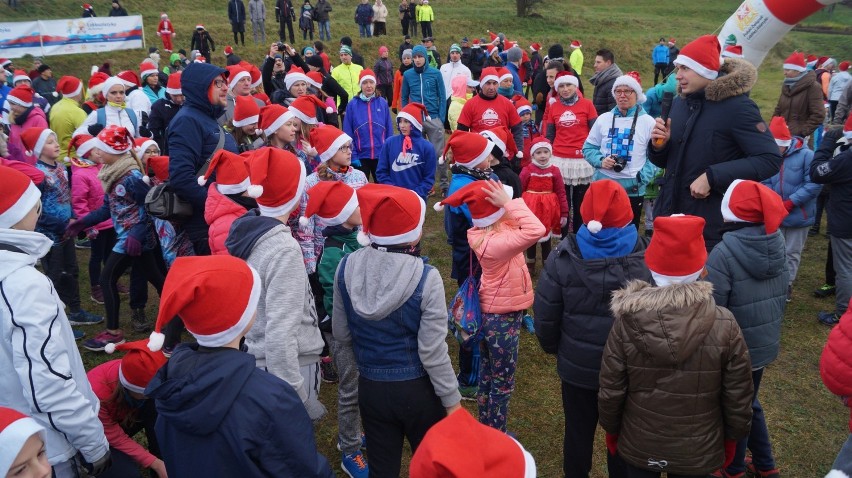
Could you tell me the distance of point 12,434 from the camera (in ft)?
6.54

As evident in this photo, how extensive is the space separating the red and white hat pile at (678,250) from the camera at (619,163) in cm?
350

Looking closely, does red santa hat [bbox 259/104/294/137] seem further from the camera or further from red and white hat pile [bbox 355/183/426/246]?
the camera

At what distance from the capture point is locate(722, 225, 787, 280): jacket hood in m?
3.34

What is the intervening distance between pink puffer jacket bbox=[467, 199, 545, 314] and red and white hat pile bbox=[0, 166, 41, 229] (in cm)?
248

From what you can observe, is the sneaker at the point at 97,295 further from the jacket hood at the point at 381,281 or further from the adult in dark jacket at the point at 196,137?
the jacket hood at the point at 381,281

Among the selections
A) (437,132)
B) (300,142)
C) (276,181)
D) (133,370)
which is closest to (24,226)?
(133,370)

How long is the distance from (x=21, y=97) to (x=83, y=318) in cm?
347

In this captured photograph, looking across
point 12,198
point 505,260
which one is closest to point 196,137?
point 12,198

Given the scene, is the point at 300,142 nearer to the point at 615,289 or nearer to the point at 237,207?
the point at 237,207

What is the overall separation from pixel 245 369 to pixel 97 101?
935 cm

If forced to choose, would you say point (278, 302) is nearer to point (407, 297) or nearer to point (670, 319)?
point (407, 297)

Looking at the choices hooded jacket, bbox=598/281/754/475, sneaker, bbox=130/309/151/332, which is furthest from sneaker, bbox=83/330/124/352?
hooded jacket, bbox=598/281/754/475

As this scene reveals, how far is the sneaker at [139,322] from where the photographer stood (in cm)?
615

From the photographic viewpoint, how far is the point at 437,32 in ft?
100
